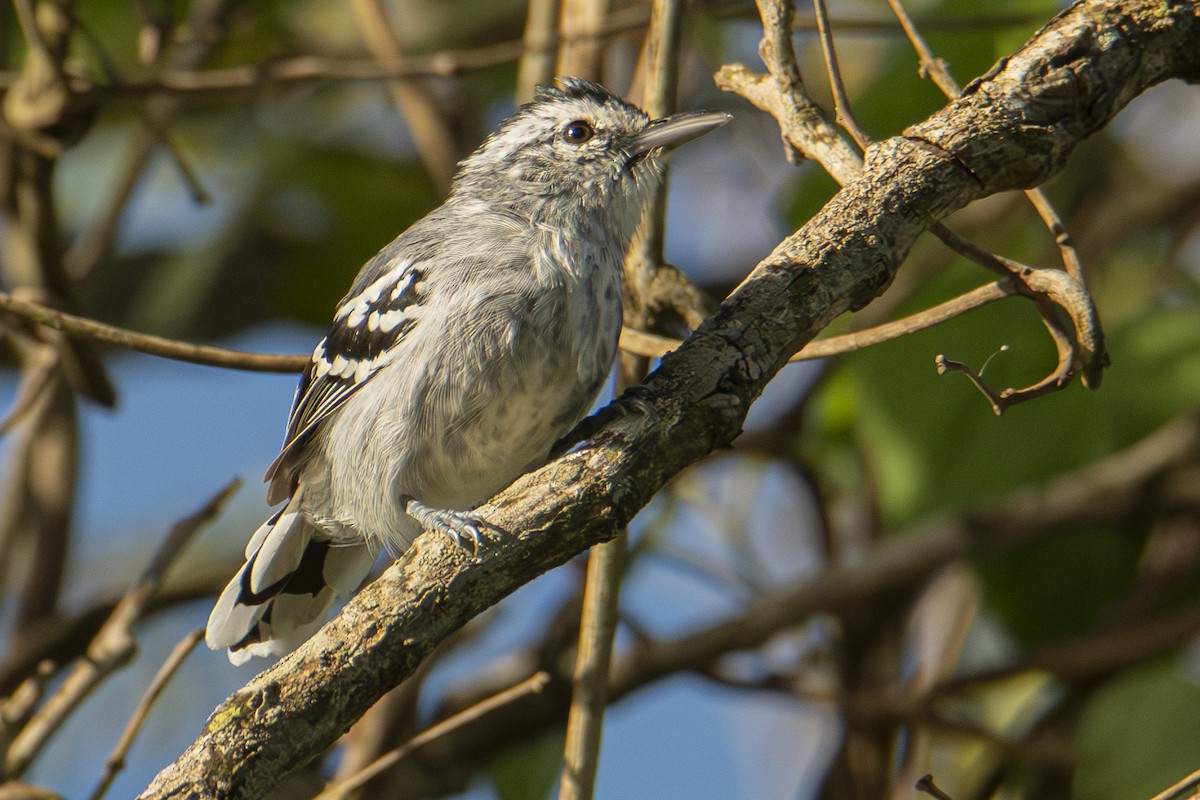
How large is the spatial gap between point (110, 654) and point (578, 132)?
5.03 ft

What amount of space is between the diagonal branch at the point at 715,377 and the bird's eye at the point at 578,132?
1.26 meters

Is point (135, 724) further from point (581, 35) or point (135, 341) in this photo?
point (581, 35)

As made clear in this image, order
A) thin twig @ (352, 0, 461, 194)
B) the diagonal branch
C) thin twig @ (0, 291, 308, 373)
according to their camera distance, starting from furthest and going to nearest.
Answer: thin twig @ (352, 0, 461, 194), thin twig @ (0, 291, 308, 373), the diagonal branch

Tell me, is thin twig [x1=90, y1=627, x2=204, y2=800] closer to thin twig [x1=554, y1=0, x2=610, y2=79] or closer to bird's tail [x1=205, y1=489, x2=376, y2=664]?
bird's tail [x1=205, y1=489, x2=376, y2=664]

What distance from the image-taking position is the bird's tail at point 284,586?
289 centimetres

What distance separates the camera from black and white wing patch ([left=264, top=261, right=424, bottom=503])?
280 cm

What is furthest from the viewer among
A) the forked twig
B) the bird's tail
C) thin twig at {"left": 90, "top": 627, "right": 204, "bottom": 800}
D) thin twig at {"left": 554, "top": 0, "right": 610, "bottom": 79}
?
thin twig at {"left": 554, "top": 0, "right": 610, "bottom": 79}

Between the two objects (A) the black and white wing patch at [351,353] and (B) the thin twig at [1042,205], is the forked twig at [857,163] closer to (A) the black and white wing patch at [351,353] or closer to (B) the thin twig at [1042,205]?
(B) the thin twig at [1042,205]

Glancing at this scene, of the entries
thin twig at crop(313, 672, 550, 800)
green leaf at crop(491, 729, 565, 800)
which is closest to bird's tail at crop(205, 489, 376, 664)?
thin twig at crop(313, 672, 550, 800)

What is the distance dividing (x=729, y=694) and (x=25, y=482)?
1.94 meters

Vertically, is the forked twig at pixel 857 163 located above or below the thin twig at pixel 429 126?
below

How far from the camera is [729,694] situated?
11.7 ft

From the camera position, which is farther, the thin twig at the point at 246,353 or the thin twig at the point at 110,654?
the thin twig at the point at 110,654

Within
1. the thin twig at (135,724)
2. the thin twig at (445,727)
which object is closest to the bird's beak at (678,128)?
the thin twig at (445,727)
